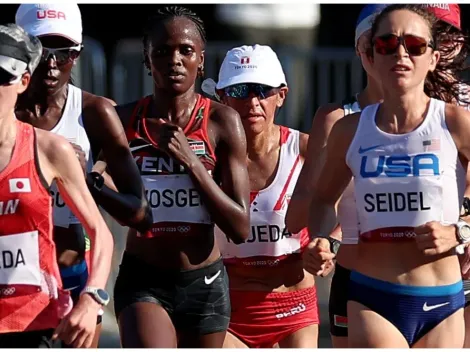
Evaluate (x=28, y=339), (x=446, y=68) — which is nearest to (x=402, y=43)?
(x=446, y=68)

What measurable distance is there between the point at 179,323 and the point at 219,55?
269 inches

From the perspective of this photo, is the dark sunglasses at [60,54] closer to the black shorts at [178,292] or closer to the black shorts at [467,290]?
Answer: the black shorts at [178,292]

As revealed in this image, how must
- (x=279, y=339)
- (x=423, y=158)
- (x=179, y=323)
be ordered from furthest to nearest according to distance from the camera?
(x=279, y=339)
(x=179, y=323)
(x=423, y=158)

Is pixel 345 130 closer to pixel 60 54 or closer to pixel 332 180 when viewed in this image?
pixel 332 180

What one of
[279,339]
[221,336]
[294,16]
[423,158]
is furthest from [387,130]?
[294,16]

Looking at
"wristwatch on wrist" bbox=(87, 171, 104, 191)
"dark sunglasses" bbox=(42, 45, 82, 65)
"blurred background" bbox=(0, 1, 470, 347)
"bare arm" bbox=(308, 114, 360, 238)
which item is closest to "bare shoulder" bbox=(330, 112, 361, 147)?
Answer: "bare arm" bbox=(308, 114, 360, 238)

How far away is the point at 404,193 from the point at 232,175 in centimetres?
104

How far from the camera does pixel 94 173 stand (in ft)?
20.5

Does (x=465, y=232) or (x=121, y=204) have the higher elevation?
(x=121, y=204)

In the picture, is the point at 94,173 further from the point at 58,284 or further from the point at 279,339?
the point at 279,339

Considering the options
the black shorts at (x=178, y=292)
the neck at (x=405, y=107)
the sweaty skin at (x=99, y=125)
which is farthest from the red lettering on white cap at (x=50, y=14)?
the neck at (x=405, y=107)

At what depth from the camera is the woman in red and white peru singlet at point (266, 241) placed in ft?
24.9

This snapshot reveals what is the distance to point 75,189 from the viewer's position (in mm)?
5293

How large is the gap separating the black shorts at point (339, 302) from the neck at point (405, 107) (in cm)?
96
